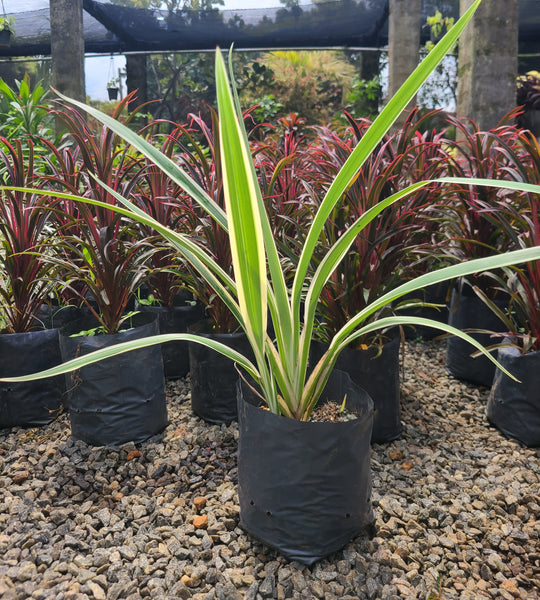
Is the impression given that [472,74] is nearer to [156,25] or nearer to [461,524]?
[461,524]

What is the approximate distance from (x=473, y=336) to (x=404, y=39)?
325cm

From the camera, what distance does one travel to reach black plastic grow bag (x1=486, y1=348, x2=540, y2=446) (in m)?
1.68

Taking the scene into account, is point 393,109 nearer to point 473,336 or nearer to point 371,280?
point 371,280

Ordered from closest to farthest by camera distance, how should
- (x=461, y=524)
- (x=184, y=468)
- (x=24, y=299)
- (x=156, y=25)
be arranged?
(x=461, y=524)
(x=184, y=468)
(x=24, y=299)
(x=156, y=25)

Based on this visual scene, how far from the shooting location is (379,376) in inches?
66.5

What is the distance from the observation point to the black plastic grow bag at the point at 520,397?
168cm

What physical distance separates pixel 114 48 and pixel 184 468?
6.98m

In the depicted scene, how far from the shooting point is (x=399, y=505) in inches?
54.5

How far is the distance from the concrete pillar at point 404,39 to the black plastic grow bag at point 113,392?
12.0 ft

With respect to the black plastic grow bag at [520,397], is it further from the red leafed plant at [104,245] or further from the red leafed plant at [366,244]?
Answer: the red leafed plant at [104,245]

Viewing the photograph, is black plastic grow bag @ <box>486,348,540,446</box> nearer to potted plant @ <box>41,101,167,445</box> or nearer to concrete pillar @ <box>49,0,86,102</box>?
potted plant @ <box>41,101,167,445</box>

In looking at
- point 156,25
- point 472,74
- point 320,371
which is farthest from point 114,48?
point 320,371

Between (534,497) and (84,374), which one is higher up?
(84,374)

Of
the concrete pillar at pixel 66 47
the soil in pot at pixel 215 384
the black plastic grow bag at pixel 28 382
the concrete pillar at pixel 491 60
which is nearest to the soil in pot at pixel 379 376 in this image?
the soil in pot at pixel 215 384
